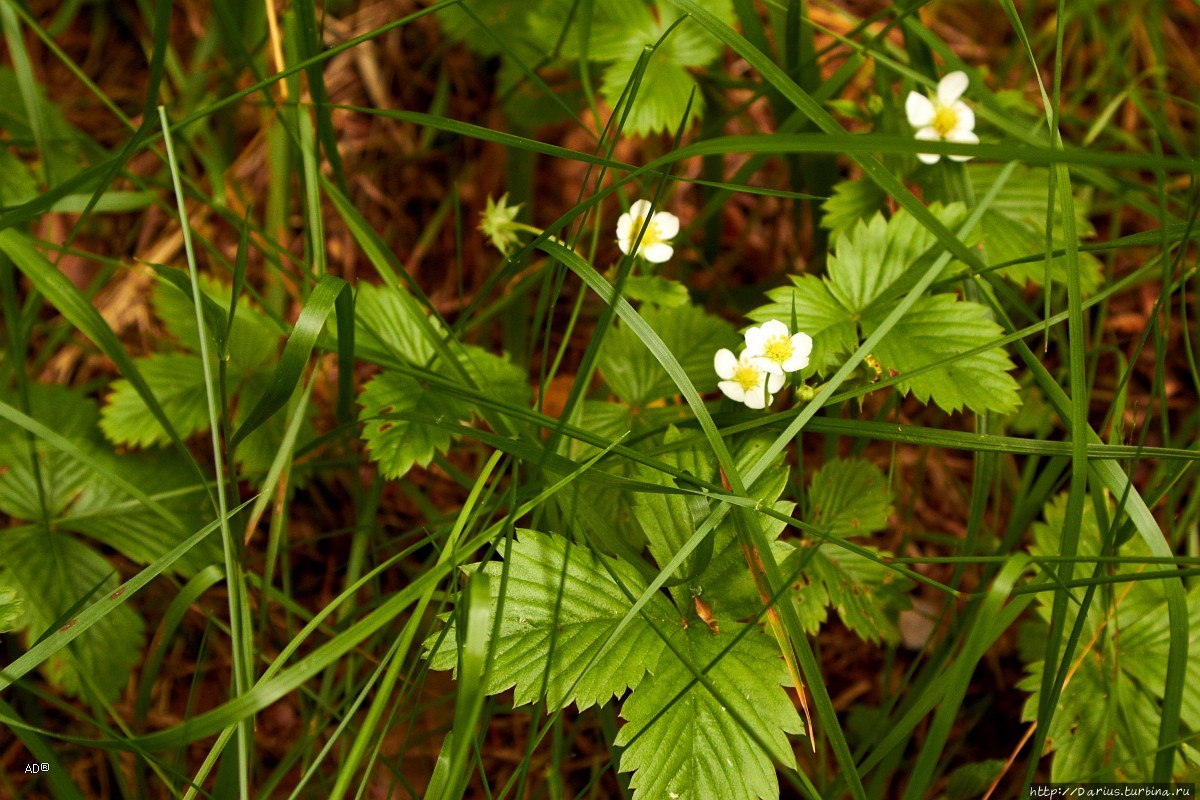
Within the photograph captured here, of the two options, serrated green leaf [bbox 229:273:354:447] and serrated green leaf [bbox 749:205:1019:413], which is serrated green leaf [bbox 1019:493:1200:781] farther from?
serrated green leaf [bbox 229:273:354:447]

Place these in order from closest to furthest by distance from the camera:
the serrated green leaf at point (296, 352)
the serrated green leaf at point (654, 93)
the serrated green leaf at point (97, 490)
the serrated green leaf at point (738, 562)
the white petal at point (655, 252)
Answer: the serrated green leaf at point (296, 352) → the serrated green leaf at point (738, 562) → the white petal at point (655, 252) → the serrated green leaf at point (97, 490) → the serrated green leaf at point (654, 93)

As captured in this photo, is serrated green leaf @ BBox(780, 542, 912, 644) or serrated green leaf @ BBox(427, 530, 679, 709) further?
serrated green leaf @ BBox(780, 542, 912, 644)

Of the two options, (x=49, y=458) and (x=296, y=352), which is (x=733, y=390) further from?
(x=49, y=458)

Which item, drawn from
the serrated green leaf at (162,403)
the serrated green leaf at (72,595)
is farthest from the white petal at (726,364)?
the serrated green leaf at (72,595)

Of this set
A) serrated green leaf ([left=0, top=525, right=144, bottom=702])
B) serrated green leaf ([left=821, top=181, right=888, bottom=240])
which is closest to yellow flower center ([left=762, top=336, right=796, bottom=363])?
serrated green leaf ([left=821, top=181, right=888, bottom=240])

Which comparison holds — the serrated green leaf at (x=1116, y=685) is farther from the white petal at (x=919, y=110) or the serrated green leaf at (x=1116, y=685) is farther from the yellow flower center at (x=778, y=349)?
the white petal at (x=919, y=110)
